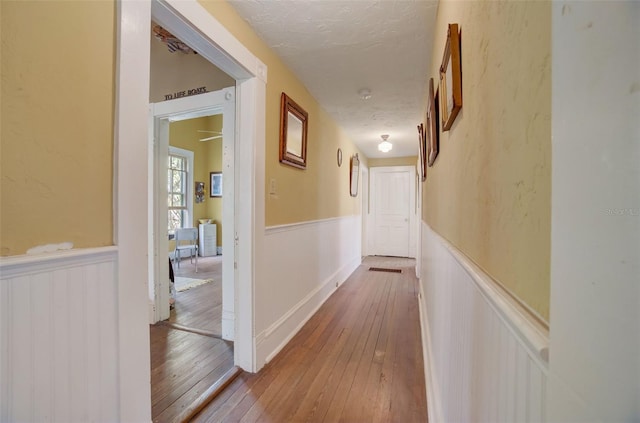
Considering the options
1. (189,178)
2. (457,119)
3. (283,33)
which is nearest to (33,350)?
(457,119)

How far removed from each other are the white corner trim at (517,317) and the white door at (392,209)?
5.72 meters

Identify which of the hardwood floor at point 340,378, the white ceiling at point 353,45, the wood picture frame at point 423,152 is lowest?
the hardwood floor at point 340,378

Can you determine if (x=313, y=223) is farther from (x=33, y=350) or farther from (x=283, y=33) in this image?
(x=33, y=350)

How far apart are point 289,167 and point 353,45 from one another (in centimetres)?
101

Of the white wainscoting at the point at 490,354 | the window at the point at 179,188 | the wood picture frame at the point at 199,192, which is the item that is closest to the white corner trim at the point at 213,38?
the white wainscoting at the point at 490,354

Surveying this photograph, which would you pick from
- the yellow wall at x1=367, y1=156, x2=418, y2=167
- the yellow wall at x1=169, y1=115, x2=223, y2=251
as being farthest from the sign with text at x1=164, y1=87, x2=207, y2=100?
the yellow wall at x1=367, y1=156, x2=418, y2=167

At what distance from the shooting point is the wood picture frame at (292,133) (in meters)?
2.15

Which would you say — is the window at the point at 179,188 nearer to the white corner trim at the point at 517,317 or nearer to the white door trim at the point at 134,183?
the white door trim at the point at 134,183

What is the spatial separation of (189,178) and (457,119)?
6.00 m

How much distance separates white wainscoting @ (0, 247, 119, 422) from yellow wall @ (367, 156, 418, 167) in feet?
19.3

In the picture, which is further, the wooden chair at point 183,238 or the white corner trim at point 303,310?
the wooden chair at point 183,238

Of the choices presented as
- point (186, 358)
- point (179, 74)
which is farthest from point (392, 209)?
point (186, 358)

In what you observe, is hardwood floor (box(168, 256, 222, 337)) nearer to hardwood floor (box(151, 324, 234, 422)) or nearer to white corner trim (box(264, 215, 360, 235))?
hardwood floor (box(151, 324, 234, 422))

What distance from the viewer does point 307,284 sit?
8.96 feet
